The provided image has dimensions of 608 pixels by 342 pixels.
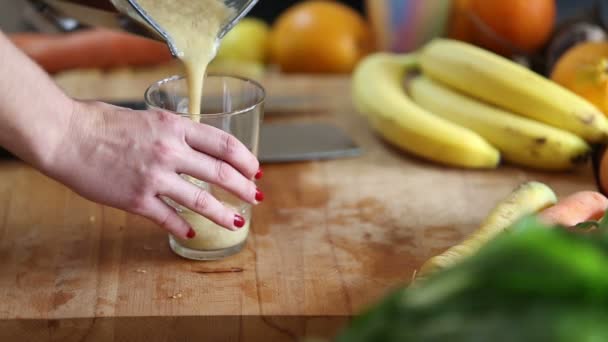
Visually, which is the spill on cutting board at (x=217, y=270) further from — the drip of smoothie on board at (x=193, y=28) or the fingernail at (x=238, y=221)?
the drip of smoothie on board at (x=193, y=28)

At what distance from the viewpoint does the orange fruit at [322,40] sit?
1.99 m

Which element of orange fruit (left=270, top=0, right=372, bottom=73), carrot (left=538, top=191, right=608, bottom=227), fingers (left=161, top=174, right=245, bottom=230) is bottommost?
orange fruit (left=270, top=0, right=372, bottom=73)

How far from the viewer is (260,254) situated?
1.22m

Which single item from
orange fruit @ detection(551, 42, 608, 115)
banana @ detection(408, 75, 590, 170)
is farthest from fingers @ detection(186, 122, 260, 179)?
orange fruit @ detection(551, 42, 608, 115)

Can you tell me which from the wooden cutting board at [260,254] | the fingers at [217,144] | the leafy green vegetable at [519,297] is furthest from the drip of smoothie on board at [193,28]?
the leafy green vegetable at [519,297]

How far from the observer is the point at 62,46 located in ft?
6.32

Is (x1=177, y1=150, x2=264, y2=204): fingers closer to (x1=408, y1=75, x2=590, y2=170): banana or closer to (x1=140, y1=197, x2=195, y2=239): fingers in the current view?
(x1=140, y1=197, x2=195, y2=239): fingers

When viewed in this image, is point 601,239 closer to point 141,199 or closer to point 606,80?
point 141,199

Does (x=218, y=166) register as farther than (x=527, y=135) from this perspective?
No

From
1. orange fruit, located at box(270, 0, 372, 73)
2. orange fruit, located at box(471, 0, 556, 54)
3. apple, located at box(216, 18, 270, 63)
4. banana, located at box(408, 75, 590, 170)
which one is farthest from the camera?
apple, located at box(216, 18, 270, 63)

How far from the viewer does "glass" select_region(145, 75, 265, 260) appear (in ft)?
3.80

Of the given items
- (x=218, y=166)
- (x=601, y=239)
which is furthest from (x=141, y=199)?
(x=601, y=239)

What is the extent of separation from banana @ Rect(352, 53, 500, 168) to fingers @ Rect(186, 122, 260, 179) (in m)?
0.49

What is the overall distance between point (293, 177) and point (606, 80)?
0.59m
